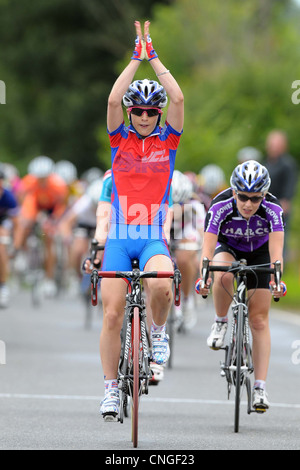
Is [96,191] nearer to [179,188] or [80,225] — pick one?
[80,225]

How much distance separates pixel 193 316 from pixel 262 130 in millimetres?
19306

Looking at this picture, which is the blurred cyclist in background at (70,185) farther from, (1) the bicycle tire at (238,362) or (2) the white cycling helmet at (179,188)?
(1) the bicycle tire at (238,362)

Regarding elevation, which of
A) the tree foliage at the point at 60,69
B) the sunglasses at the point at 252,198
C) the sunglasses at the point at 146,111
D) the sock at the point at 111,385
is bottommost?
the sock at the point at 111,385

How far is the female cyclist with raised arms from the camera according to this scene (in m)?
8.52

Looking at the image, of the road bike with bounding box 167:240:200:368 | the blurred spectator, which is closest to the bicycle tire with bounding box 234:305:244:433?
the road bike with bounding box 167:240:200:368

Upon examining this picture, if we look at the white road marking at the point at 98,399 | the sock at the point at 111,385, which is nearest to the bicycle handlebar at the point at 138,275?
the sock at the point at 111,385

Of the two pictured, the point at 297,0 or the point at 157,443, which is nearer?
the point at 157,443

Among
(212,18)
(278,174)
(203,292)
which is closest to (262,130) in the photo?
(212,18)

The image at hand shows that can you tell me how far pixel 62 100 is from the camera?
188ft

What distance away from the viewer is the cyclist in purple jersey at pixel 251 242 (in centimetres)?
913

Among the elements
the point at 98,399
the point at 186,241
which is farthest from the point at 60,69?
the point at 98,399
